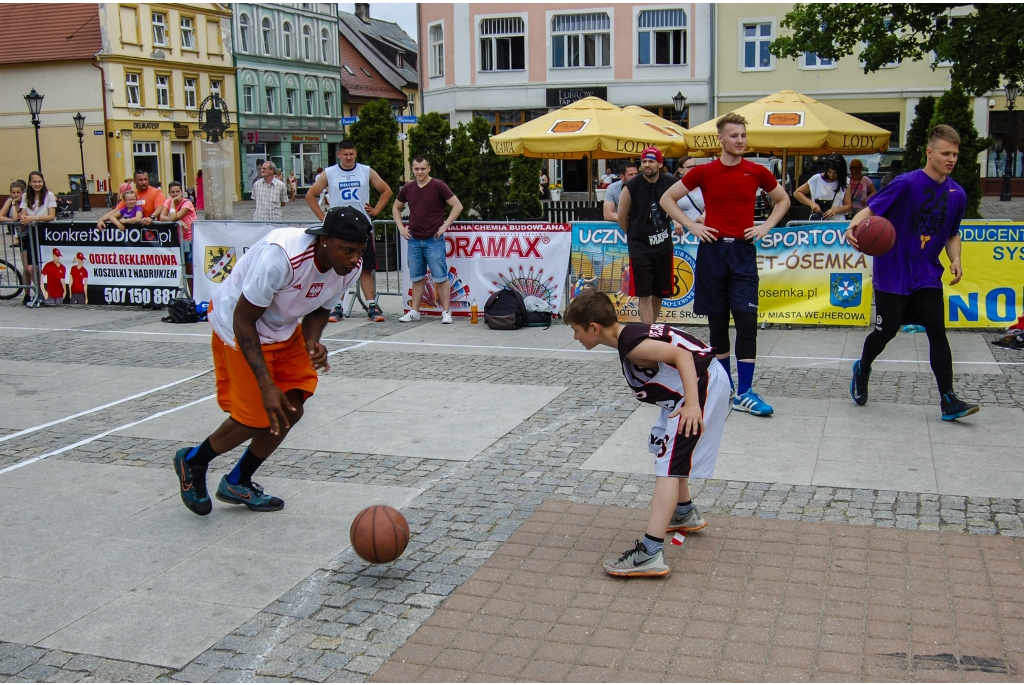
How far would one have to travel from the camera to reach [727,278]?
24.5 feet

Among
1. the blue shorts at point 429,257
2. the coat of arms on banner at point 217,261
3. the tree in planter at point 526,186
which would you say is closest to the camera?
the blue shorts at point 429,257

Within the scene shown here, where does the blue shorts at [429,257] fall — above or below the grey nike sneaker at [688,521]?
above

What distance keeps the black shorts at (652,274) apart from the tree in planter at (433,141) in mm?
9519

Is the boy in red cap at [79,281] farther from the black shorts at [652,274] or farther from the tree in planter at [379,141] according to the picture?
the black shorts at [652,274]

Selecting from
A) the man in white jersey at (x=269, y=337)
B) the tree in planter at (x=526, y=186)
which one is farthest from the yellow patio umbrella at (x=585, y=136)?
the man in white jersey at (x=269, y=337)

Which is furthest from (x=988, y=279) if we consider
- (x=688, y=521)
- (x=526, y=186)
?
(x=526, y=186)

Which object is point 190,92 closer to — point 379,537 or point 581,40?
point 581,40

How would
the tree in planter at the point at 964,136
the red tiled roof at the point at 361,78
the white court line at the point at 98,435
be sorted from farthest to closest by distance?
the red tiled roof at the point at 361,78, the tree in planter at the point at 964,136, the white court line at the point at 98,435

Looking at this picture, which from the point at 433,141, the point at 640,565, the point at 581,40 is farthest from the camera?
the point at 581,40

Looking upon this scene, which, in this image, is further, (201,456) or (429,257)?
(429,257)

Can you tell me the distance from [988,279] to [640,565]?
24.8ft

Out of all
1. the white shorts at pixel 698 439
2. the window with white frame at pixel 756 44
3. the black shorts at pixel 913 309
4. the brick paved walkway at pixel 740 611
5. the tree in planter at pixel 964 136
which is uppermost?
the window with white frame at pixel 756 44

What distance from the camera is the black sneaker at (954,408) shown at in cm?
703

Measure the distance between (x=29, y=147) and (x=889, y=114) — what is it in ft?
130
